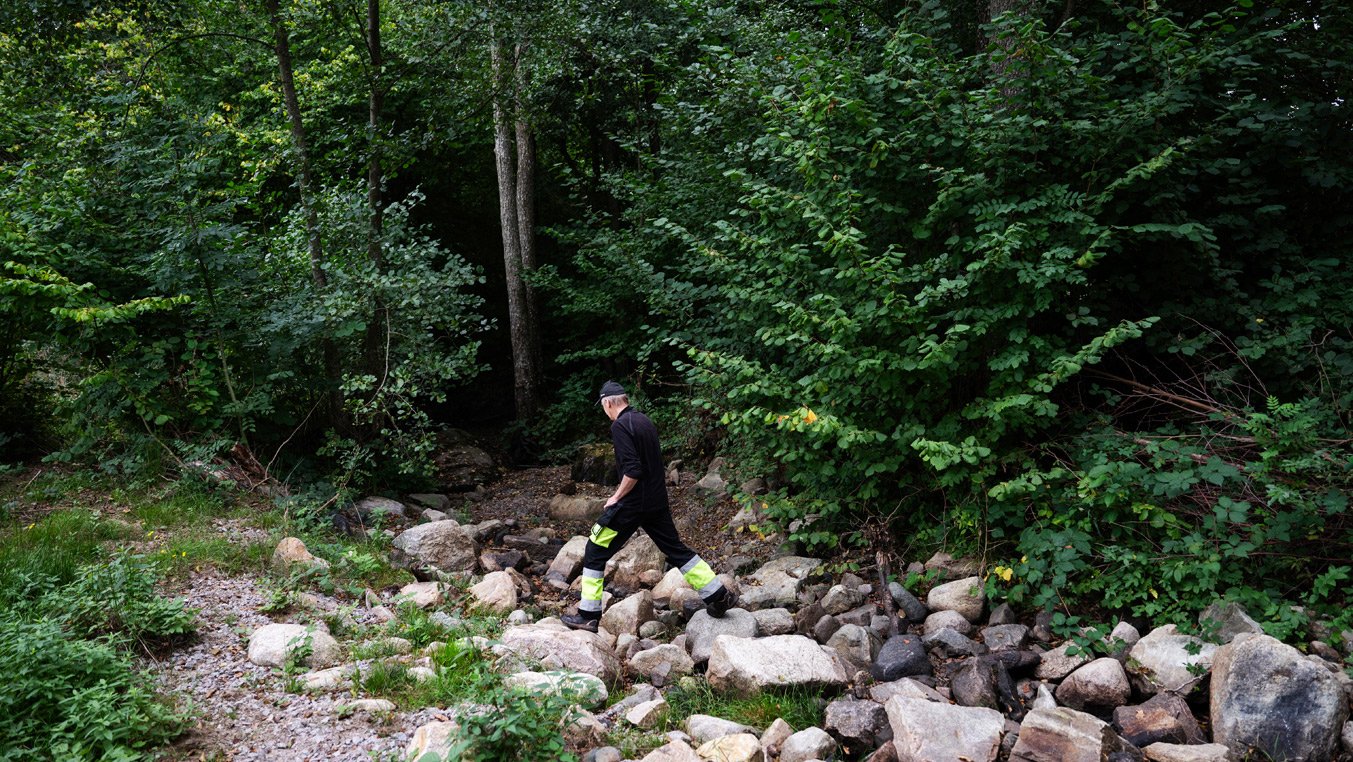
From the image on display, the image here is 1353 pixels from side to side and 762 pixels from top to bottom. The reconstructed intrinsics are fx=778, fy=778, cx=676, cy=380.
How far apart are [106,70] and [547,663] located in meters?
8.91

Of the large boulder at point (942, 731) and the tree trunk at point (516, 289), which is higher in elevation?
the tree trunk at point (516, 289)

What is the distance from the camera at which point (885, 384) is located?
19.2 feet

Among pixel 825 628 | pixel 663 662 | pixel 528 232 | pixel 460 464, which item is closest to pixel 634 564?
pixel 663 662

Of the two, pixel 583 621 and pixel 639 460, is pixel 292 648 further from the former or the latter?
pixel 639 460

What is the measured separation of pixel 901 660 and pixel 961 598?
0.94 meters

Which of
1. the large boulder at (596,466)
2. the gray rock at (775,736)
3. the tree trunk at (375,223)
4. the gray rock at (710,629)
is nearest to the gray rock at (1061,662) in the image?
the gray rock at (775,736)

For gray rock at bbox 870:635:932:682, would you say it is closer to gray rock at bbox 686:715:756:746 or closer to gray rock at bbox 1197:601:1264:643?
gray rock at bbox 686:715:756:746

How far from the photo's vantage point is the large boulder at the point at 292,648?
180 inches

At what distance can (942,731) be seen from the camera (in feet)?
12.8

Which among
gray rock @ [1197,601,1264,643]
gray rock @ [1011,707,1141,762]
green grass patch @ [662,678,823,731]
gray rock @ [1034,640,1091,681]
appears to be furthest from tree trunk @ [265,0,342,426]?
gray rock @ [1197,601,1264,643]

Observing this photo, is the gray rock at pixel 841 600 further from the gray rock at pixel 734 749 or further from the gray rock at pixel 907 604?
the gray rock at pixel 734 749

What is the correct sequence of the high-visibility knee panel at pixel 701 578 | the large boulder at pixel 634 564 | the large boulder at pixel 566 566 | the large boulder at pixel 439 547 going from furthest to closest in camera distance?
the large boulder at pixel 566 566, the large boulder at pixel 634 564, the large boulder at pixel 439 547, the high-visibility knee panel at pixel 701 578

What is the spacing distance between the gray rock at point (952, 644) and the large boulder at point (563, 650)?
207 centimetres

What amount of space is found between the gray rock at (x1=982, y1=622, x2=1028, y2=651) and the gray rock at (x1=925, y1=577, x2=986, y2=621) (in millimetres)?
265
